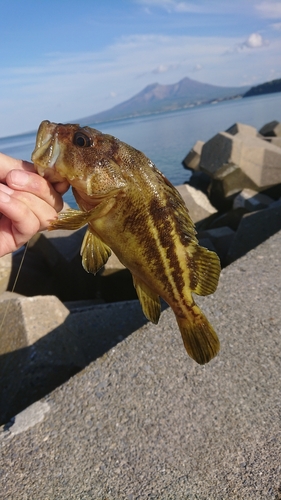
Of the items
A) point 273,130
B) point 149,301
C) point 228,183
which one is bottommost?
point 273,130

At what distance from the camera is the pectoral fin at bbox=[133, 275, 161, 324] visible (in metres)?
2.46

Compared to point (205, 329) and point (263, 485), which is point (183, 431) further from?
point (205, 329)

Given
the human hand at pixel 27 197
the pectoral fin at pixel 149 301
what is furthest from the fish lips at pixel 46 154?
the pectoral fin at pixel 149 301

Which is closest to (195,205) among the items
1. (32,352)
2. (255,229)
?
(255,229)

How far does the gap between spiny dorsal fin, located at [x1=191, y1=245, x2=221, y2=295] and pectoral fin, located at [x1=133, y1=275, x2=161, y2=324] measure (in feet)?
0.77

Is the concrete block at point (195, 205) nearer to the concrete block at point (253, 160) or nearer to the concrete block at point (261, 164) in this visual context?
the concrete block at point (253, 160)

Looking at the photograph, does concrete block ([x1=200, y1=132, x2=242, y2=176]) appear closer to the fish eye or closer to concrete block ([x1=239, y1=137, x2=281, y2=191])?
concrete block ([x1=239, y1=137, x2=281, y2=191])

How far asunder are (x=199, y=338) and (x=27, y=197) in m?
1.26

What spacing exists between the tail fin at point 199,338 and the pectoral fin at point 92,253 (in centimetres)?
59

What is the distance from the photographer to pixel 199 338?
2396mm

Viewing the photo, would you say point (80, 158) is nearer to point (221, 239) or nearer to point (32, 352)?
point (32, 352)

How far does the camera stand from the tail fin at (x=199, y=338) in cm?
239

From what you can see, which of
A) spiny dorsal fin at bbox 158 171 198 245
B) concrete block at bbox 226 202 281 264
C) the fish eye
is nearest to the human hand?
the fish eye

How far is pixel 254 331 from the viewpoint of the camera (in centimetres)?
421
